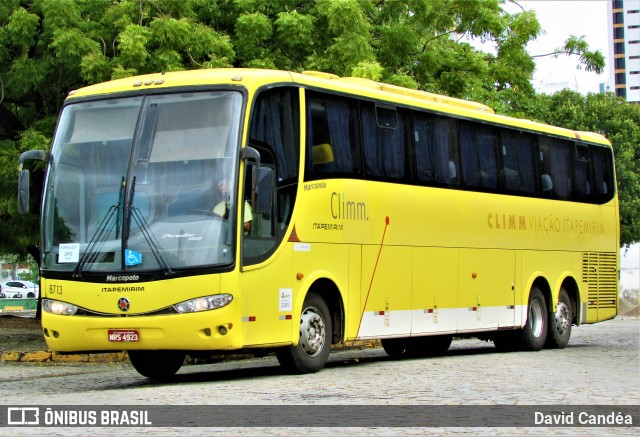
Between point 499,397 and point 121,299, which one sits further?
point 121,299

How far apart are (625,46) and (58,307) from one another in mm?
136963

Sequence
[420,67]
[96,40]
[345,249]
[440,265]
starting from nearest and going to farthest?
[345,249], [440,265], [96,40], [420,67]

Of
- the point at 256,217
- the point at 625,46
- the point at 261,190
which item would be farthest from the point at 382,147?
the point at 625,46

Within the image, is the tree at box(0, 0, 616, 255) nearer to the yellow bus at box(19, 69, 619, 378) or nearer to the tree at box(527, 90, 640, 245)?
the yellow bus at box(19, 69, 619, 378)

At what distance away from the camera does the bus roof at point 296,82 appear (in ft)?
47.6

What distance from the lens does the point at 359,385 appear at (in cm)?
1325

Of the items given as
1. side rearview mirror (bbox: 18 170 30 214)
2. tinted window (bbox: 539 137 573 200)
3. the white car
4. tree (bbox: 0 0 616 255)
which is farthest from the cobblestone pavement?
the white car

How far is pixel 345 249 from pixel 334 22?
23.7 ft

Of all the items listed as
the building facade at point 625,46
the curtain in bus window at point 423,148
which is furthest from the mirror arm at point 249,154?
the building facade at point 625,46

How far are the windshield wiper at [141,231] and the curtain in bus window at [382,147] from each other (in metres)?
4.03

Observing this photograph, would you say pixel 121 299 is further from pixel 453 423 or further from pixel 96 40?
pixel 96 40

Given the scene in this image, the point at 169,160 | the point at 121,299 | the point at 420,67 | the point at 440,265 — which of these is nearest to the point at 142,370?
the point at 121,299

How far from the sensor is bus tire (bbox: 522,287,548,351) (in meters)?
21.5

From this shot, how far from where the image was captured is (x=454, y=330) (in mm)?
19156
